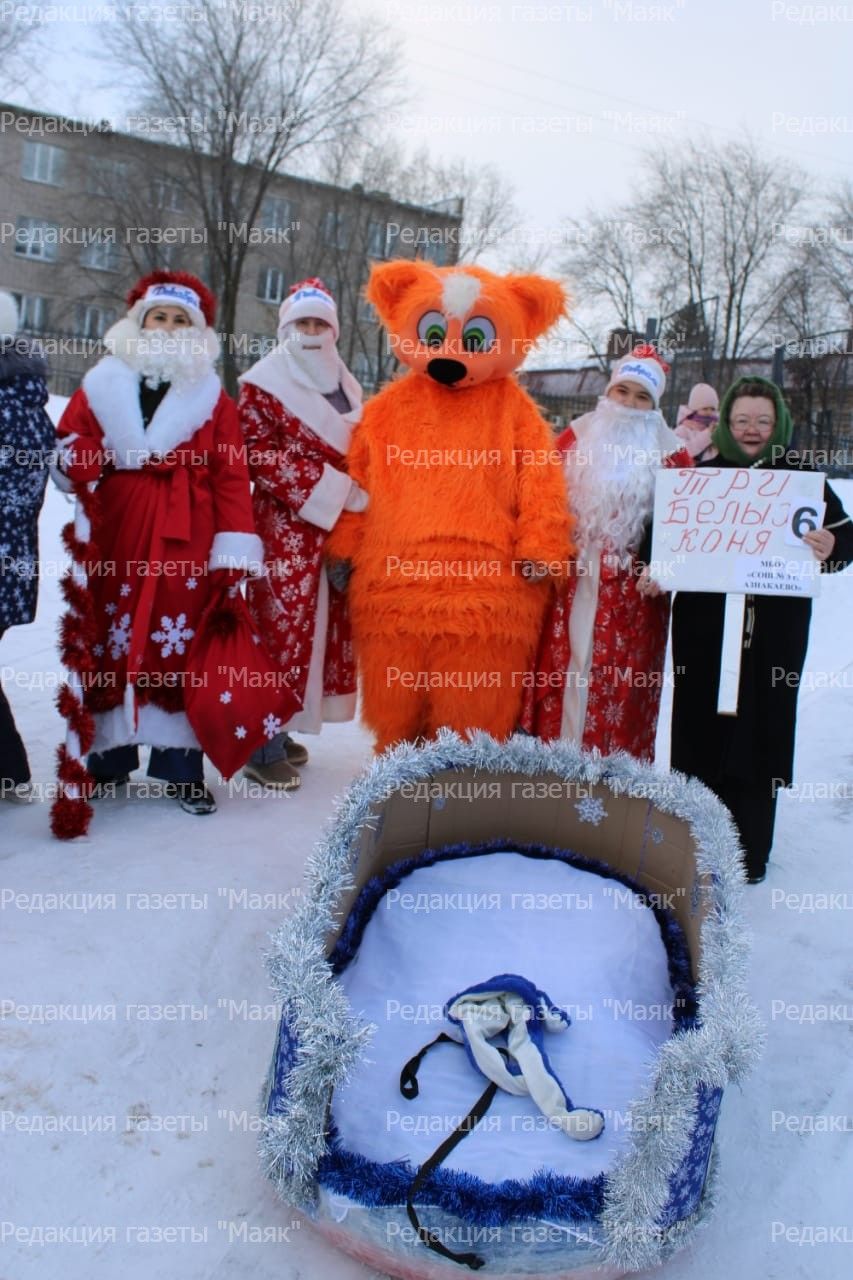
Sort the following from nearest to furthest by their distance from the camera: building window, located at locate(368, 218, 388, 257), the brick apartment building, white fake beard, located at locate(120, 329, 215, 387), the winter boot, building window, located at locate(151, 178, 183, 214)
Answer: white fake beard, located at locate(120, 329, 215, 387), the winter boot, building window, located at locate(151, 178, 183, 214), the brick apartment building, building window, located at locate(368, 218, 388, 257)

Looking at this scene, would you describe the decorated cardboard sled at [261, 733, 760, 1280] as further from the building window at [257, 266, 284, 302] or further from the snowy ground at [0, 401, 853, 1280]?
the building window at [257, 266, 284, 302]

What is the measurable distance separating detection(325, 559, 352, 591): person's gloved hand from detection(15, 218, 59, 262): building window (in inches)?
960

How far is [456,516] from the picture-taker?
3.28 meters

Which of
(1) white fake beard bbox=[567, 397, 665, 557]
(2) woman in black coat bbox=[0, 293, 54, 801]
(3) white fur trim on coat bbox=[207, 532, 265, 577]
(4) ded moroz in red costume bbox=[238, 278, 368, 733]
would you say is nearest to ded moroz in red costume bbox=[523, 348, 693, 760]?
(1) white fake beard bbox=[567, 397, 665, 557]

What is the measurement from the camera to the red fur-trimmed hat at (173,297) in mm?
3416

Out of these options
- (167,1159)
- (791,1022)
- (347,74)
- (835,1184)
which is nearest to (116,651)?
(167,1159)

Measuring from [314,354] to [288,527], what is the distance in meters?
0.64

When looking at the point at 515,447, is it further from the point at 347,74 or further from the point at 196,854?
the point at 347,74


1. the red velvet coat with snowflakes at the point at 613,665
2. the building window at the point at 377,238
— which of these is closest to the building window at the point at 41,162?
the building window at the point at 377,238

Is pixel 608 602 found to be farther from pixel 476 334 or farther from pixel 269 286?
pixel 269 286

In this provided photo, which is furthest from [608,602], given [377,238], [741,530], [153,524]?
[377,238]

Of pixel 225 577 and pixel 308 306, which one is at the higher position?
pixel 308 306

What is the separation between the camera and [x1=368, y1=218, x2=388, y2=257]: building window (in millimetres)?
21812

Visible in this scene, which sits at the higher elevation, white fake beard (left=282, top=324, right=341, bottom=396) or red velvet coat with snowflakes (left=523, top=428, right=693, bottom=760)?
white fake beard (left=282, top=324, right=341, bottom=396)
